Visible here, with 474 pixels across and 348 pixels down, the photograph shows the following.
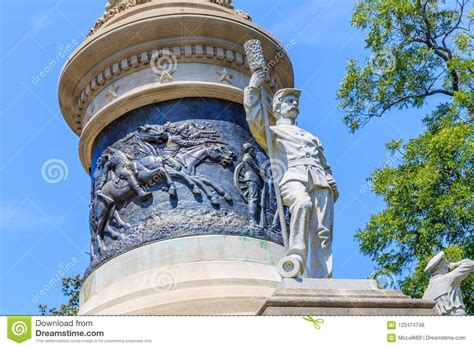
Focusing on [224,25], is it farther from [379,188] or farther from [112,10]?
[379,188]

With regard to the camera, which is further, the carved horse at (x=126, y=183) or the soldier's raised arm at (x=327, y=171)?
the carved horse at (x=126, y=183)

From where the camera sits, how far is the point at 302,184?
11336 mm

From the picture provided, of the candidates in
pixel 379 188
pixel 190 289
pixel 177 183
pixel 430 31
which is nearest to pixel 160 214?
pixel 177 183

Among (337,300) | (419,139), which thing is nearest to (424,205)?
(419,139)

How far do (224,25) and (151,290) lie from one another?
4545 mm

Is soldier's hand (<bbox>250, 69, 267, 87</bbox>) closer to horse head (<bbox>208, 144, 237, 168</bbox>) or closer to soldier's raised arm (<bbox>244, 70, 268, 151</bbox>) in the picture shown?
soldier's raised arm (<bbox>244, 70, 268, 151</bbox>)

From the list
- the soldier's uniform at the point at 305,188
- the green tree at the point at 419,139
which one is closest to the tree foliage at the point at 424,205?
the green tree at the point at 419,139

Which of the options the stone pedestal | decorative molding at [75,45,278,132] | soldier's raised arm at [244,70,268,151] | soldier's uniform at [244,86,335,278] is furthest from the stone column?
the stone pedestal

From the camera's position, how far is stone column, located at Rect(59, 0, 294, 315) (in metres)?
14.2

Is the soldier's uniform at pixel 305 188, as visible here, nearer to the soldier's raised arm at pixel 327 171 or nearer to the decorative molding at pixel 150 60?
the soldier's raised arm at pixel 327 171

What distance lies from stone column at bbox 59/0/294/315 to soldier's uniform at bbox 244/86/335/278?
101 inches

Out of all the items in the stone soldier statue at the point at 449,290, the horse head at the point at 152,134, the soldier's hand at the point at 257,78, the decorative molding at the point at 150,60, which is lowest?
the stone soldier statue at the point at 449,290

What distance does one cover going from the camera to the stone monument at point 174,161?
14.2m

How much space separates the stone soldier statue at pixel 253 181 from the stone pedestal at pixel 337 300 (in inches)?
183
